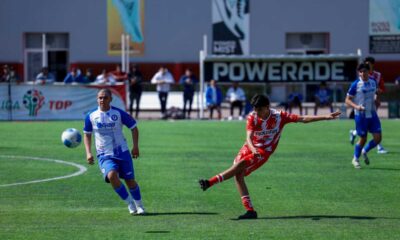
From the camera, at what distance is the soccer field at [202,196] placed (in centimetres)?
1199

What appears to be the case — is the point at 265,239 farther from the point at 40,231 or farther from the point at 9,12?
the point at 9,12

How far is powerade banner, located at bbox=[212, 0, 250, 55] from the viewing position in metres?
53.8

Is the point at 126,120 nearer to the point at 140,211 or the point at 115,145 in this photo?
the point at 115,145

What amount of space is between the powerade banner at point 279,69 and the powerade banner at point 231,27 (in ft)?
43.1

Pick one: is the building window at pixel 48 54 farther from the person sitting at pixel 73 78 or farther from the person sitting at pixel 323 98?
the person sitting at pixel 323 98

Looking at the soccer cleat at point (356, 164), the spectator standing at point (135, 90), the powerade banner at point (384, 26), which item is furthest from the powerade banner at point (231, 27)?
the soccer cleat at point (356, 164)

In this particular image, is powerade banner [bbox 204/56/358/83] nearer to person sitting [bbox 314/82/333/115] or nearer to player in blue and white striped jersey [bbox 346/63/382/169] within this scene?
person sitting [bbox 314/82/333/115]

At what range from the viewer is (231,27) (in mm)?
54094

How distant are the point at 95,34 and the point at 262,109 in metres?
43.1

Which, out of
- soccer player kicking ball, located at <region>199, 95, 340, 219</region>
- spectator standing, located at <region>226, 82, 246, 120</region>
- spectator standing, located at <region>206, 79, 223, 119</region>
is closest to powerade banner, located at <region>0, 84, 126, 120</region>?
spectator standing, located at <region>206, 79, 223, 119</region>

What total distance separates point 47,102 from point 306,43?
2218 centimetres

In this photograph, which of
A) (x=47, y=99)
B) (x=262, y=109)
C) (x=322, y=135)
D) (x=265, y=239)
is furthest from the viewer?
(x=47, y=99)

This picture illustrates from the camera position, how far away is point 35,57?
187 feet

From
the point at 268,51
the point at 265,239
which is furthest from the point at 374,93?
the point at 268,51
